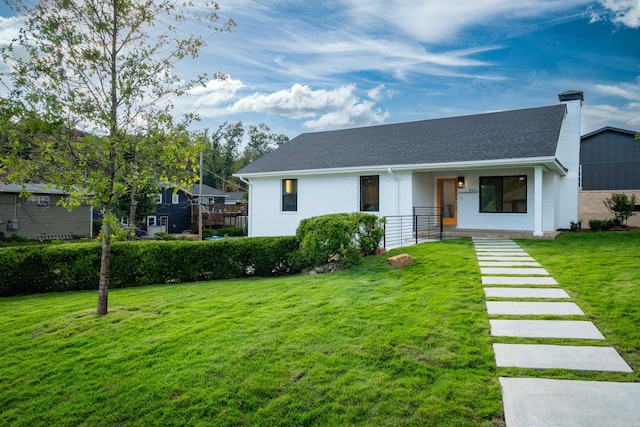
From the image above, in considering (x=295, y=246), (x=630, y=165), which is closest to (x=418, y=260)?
(x=295, y=246)

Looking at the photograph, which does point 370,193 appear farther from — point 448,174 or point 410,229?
point 448,174

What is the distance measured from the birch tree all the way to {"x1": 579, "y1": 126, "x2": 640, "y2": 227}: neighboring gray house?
24.9 meters

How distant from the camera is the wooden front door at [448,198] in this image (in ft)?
47.8

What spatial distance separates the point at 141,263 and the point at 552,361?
A: 742cm

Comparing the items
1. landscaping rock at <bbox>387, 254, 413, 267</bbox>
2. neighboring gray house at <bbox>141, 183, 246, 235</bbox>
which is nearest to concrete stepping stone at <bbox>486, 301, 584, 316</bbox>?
landscaping rock at <bbox>387, 254, 413, 267</bbox>

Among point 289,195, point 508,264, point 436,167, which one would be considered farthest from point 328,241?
point 289,195

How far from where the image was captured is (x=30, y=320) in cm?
512

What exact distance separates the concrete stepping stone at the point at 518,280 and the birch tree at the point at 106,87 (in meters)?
4.66

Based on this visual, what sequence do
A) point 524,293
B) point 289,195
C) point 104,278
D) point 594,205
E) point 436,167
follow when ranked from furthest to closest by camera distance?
1. point 594,205
2. point 289,195
3. point 436,167
4. point 524,293
5. point 104,278

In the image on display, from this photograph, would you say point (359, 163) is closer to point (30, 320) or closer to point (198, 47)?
point (198, 47)

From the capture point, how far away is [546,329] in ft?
13.1

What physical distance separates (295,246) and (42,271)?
515cm

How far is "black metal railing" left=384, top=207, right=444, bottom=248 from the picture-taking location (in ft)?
40.4

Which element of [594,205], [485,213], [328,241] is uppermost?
[594,205]
